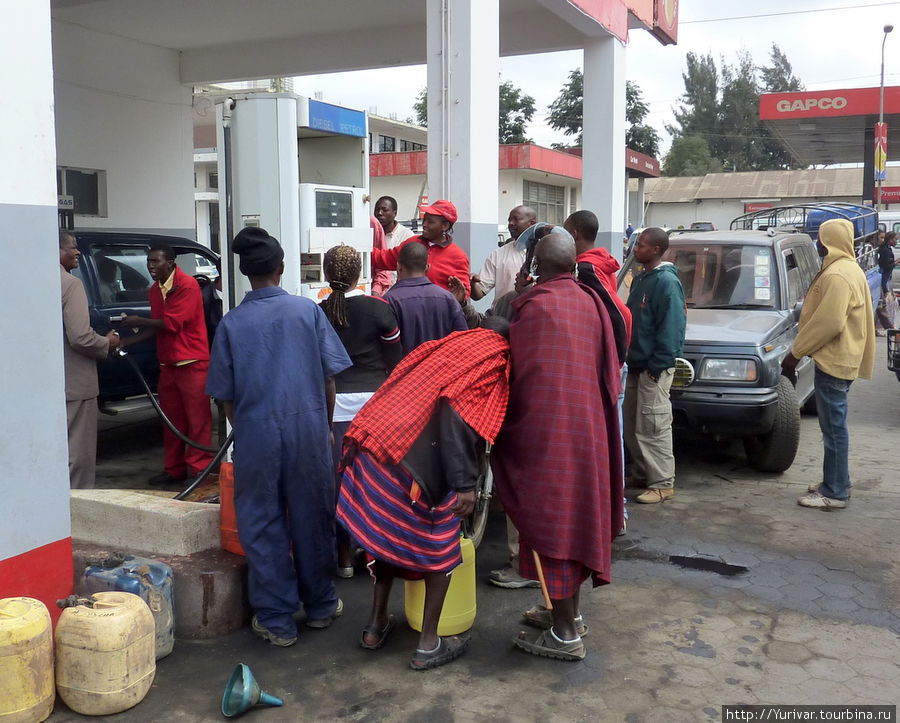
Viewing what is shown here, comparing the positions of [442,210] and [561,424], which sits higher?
[442,210]

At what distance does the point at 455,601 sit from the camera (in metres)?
4.06

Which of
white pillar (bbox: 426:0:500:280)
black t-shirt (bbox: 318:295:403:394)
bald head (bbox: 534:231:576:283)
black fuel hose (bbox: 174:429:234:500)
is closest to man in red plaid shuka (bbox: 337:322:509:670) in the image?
bald head (bbox: 534:231:576:283)

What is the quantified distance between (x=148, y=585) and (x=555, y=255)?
7.46ft

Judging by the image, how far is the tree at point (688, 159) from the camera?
66.6 meters

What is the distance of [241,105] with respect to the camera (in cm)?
561

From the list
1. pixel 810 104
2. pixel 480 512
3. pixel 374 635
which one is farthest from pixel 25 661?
pixel 810 104

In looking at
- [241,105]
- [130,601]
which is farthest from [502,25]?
[130,601]

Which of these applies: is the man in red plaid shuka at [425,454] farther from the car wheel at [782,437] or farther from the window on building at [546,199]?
the window on building at [546,199]

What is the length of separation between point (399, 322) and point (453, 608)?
156 centimetres

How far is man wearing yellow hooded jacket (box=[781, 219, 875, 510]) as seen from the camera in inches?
233

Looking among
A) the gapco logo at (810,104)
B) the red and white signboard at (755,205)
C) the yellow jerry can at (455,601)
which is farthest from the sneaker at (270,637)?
the red and white signboard at (755,205)

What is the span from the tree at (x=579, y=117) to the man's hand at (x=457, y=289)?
46961 millimetres

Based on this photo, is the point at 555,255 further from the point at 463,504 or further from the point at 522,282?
the point at 522,282

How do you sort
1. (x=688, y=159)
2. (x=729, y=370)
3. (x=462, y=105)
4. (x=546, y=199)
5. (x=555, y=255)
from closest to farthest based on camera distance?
1. (x=555, y=255)
2. (x=729, y=370)
3. (x=462, y=105)
4. (x=546, y=199)
5. (x=688, y=159)
